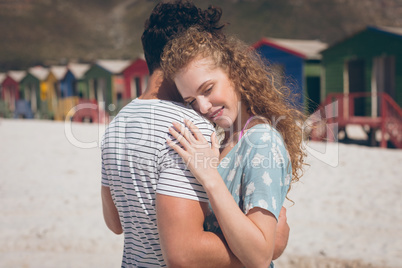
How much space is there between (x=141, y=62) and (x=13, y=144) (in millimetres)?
9103

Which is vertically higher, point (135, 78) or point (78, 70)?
point (78, 70)

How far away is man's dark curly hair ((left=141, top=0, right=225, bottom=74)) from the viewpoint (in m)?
1.75

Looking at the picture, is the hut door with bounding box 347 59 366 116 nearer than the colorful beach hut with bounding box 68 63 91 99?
Yes

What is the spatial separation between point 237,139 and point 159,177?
1.49ft

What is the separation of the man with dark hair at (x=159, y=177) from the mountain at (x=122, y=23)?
113 meters

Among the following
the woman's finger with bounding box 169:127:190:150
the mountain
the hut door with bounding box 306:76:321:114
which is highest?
the mountain

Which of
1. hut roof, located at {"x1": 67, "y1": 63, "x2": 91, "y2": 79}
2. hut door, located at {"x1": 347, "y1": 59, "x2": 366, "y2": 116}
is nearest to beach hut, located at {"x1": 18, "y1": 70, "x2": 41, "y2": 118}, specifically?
hut roof, located at {"x1": 67, "y1": 63, "x2": 91, "y2": 79}

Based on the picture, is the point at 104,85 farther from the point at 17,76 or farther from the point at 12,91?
the point at 12,91

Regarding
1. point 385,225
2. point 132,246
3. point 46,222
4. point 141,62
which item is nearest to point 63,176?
point 46,222

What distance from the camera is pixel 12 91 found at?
104ft

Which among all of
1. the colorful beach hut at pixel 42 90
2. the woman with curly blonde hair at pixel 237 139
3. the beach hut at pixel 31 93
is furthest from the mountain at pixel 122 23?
the woman with curly blonde hair at pixel 237 139

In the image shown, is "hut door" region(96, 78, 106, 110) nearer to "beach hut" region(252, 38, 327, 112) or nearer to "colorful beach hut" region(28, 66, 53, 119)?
"colorful beach hut" region(28, 66, 53, 119)

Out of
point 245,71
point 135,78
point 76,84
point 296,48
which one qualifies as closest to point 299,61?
point 296,48

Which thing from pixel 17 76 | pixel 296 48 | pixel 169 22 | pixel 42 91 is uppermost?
pixel 17 76
